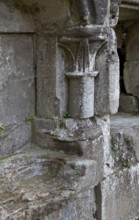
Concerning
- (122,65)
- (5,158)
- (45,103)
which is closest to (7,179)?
(5,158)

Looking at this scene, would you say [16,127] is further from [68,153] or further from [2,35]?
[2,35]

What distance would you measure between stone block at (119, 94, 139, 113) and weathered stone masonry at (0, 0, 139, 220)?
1.09 metres

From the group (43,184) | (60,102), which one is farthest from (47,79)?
Result: (43,184)

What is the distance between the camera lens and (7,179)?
2932 millimetres

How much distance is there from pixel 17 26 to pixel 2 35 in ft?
0.47

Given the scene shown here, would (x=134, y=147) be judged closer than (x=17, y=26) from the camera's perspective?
No

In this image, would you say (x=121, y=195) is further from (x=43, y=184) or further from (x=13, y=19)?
(x=13, y=19)

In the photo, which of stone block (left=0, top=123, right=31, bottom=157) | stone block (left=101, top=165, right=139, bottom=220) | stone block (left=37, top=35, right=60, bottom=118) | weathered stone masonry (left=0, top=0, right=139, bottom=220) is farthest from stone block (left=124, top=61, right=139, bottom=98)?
stone block (left=0, top=123, right=31, bottom=157)

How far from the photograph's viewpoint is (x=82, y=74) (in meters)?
3.16

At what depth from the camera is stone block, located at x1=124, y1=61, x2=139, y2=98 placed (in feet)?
14.5

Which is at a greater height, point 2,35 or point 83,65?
point 2,35

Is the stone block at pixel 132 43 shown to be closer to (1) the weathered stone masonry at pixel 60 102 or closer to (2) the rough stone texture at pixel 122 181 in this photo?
(2) the rough stone texture at pixel 122 181

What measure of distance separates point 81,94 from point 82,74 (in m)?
0.16

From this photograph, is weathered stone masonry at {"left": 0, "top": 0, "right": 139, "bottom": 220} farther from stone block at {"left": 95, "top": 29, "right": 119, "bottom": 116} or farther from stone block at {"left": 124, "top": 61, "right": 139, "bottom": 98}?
stone block at {"left": 124, "top": 61, "right": 139, "bottom": 98}
